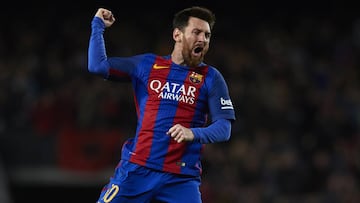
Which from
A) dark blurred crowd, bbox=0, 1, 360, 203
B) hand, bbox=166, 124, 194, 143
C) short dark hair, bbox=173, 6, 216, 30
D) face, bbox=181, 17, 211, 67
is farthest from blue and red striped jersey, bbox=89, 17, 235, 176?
dark blurred crowd, bbox=0, 1, 360, 203

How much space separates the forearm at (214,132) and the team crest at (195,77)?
15.1 inches

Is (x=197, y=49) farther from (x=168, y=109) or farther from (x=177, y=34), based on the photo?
(x=168, y=109)

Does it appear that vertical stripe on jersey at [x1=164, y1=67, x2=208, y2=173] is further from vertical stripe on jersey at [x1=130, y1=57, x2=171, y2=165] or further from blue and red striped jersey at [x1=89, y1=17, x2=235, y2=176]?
vertical stripe on jersey at [x1=130, y1=57, x2=171, y2=165]

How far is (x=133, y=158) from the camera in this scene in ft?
19.7

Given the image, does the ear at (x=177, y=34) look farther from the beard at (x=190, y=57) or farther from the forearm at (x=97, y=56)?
the forearm at (x=97, y=56)

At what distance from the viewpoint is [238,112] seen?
517 inches

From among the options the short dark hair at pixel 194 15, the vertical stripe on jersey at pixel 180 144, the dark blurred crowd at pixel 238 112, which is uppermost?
the short dark hair at pixel 194 15

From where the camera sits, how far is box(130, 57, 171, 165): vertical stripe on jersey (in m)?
6.01

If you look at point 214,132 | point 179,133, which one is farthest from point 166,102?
point 179,133

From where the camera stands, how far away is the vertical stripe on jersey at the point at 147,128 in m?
6.01

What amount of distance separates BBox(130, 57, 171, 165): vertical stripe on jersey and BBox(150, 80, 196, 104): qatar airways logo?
44mm

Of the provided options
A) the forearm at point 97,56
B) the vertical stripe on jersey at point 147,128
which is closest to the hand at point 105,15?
the forearm at point 97,56

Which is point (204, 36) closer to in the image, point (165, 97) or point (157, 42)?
point (165, 97)

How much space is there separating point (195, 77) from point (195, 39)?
0.29m
